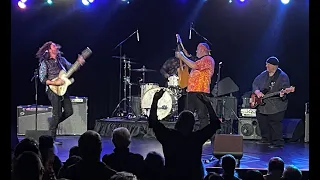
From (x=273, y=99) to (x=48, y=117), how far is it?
5327 mm

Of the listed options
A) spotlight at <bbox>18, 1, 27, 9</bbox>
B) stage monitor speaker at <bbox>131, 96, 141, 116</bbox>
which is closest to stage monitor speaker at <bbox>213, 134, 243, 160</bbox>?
stage monitor speaker at <bbox>131, 96, 141, 116</bbox>

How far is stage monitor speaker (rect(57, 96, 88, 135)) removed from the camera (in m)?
11.4

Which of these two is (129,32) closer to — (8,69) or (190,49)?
(190,49)

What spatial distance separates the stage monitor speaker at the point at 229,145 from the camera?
641 cm

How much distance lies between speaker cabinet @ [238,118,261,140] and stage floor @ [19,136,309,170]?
0.20 m

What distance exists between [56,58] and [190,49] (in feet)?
14.8

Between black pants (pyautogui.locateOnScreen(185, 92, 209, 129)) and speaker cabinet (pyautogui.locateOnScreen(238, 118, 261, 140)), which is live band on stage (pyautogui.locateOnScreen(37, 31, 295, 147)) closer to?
black pants (pyautogui.locateOnScreen(185, 92, 209, 129))

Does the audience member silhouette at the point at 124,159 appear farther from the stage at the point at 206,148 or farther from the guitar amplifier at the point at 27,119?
the guitar amplifier at the point at 27,119

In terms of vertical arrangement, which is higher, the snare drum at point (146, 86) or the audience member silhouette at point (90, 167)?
the snare drum at point (146, 86)

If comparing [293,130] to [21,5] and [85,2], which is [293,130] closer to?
[85,2]

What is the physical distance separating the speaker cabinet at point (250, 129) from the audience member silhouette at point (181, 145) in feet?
20.3

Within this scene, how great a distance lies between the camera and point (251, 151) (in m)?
8.70

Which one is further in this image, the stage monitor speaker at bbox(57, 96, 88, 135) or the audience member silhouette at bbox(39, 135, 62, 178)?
the stage monitor speaker at bbox(57, 96, 88, 135)

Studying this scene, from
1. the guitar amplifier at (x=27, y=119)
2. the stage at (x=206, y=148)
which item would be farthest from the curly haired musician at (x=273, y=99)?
the guitar amplifier at (x=27, y=119)
